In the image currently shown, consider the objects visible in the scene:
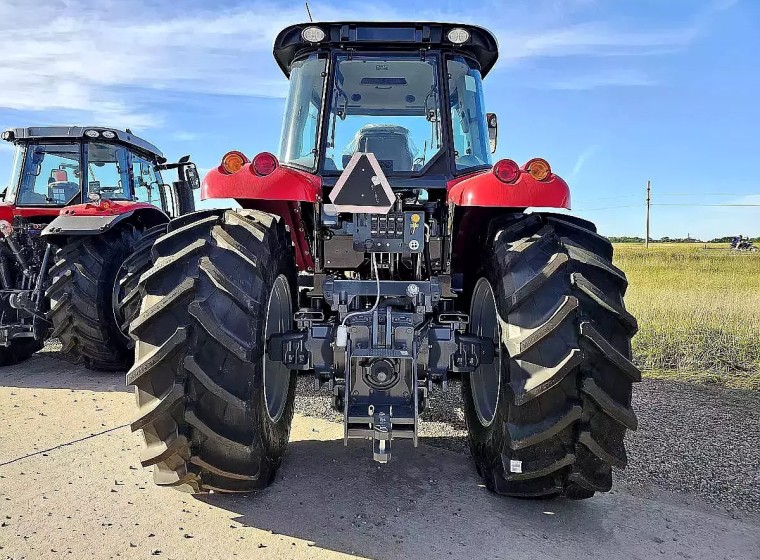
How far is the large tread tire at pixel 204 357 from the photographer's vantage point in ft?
8.04

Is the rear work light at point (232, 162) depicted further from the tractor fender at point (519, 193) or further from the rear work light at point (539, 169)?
the rear work light at point (539, 169)

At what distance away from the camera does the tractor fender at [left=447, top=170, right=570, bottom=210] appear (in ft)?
8.87

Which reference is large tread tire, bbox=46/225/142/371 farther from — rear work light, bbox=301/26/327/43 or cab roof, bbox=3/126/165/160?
rear work light, bbox=301/26/327/43

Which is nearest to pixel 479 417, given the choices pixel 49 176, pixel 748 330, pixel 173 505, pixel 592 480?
pixel 592 480

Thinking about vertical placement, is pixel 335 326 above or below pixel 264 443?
above

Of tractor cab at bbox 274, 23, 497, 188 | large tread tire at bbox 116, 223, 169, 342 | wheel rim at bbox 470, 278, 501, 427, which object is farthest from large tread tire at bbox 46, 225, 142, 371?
wheel rim at bbox 470, 278, 501, 427

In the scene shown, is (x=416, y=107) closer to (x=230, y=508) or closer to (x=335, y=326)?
(x=335, y=326)

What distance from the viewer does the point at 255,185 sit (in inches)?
111

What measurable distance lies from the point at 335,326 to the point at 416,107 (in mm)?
1636

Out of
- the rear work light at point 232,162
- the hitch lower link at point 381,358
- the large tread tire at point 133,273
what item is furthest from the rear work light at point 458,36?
the large tread tire at point 133,273

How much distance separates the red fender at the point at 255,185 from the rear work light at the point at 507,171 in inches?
36.9

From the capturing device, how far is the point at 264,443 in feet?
9.57

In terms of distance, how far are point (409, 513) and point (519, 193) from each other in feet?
5.39

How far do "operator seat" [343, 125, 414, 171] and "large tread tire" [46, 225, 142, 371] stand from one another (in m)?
3.31
